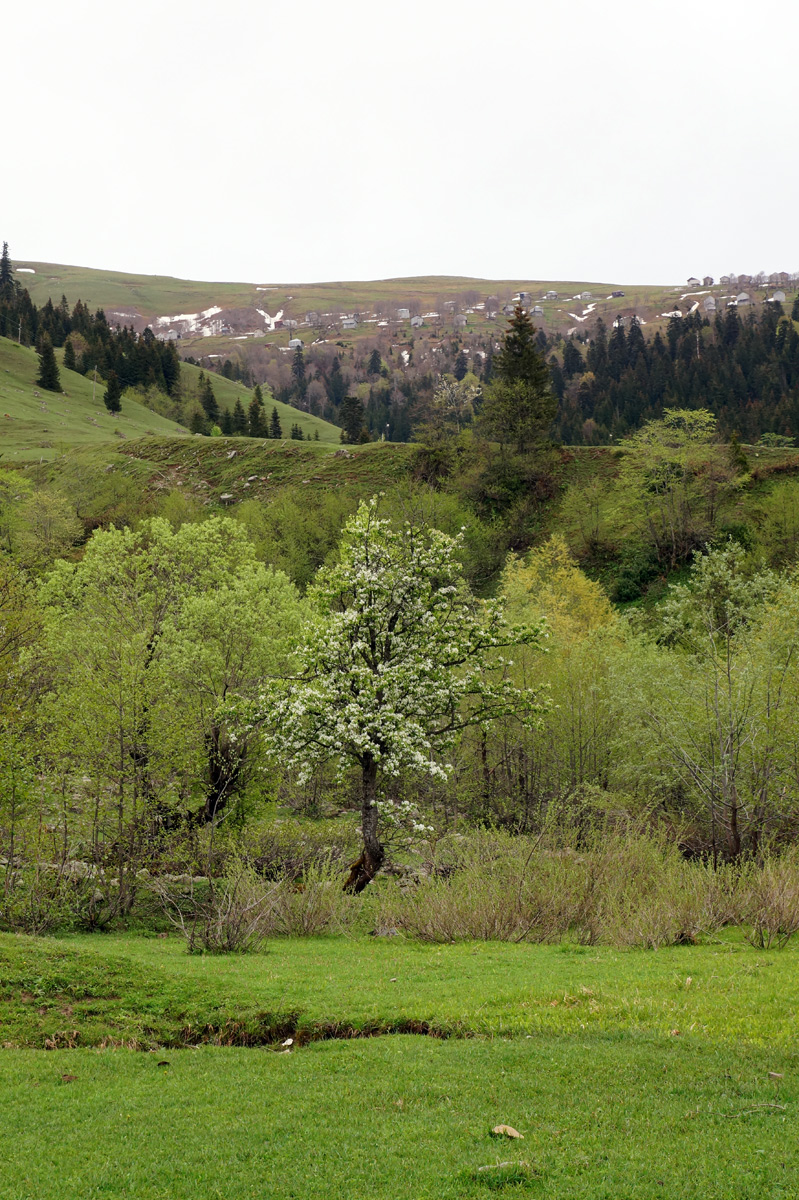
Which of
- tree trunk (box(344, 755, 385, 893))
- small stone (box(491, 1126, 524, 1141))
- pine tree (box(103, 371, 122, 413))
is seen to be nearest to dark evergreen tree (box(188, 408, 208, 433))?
pine tree (box(103, 371, 122, 413))

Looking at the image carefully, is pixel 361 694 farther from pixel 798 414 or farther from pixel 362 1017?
pixel 798 414

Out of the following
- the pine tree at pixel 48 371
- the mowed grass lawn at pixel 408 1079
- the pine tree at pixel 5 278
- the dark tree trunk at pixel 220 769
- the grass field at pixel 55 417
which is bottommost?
the dark tree trunk at pixel 220 769

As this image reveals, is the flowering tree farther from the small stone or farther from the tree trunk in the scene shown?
the small stone

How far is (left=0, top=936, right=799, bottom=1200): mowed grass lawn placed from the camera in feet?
21.5

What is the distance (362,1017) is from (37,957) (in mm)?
5846

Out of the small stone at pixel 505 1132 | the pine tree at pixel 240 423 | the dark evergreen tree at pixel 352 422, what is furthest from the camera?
the pine tree at pixel 240 423

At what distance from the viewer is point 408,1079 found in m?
8.64

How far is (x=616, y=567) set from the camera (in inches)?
2584

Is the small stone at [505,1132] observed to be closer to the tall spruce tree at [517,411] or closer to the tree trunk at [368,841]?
the tree trunk at [368,841]

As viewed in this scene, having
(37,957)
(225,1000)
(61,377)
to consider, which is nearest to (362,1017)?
(225,1000)

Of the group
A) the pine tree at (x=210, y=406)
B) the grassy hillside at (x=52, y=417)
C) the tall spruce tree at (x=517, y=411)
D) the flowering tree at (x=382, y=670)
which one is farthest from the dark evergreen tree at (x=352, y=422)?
the flowering tree at (x=382, y=670)

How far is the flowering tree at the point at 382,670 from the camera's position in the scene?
2070 centimetres

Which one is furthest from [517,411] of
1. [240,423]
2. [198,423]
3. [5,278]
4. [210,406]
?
[5,278]

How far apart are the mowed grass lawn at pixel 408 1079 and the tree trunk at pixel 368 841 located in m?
7.66
